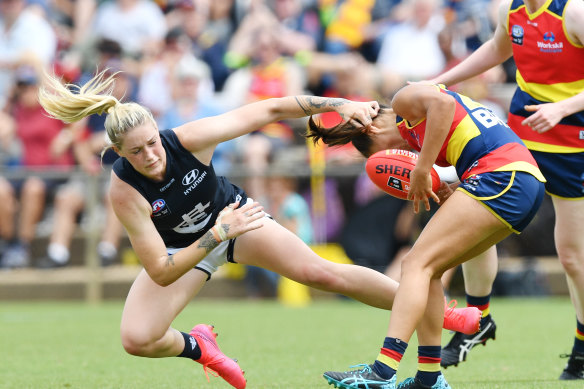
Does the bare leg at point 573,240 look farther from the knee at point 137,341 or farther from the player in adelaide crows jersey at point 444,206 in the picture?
the knee at point 137,341

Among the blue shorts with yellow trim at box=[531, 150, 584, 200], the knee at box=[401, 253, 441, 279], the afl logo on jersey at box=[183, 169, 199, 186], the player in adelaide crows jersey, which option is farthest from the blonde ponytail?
the blue shorts with yellow trim at box=[531, 150, 584, 200]

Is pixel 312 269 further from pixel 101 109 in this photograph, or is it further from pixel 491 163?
pixel 101 109

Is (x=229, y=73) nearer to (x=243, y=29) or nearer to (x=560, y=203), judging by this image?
(x=243, y=29)

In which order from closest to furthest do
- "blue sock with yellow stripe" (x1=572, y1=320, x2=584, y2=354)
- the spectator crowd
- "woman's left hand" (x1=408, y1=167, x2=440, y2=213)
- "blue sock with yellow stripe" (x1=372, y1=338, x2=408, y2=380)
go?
"blue sock with yellow stripe" (x1=372, y1=338, x2=408, y2=380), "woman's left hand" (x1=408, y1=167, x2=440, y2=213), "blue sock with yellow stripe" (x1=572, y1=320, x2=584, y2=354), the spectator crowd

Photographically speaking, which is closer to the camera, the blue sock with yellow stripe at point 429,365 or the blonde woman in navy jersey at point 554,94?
the blue sock with yellow stripe at point 429,365

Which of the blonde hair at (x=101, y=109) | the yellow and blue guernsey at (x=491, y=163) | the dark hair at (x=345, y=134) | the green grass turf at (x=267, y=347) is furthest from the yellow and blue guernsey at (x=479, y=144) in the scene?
the blonde hair at (x=101, y=109)

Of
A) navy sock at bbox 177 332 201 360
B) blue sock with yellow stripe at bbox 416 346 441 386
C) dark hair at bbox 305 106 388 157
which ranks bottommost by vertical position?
navy sock at bbox 177 332 201 360

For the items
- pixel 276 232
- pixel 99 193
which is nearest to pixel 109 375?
pixel 276 232

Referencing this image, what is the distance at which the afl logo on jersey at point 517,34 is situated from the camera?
5.19 metres

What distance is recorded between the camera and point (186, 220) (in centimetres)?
488

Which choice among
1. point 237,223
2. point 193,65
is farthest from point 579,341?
point 193,65

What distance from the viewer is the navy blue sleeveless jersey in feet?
15.4

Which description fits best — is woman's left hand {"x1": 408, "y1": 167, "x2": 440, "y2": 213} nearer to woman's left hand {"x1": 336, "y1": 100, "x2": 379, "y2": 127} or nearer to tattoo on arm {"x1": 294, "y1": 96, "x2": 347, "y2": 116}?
woman's left hand {"x1": 336, "y1": 100, "x2": 379, "y2": 127}

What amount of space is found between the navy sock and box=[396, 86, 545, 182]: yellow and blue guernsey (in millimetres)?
1737
